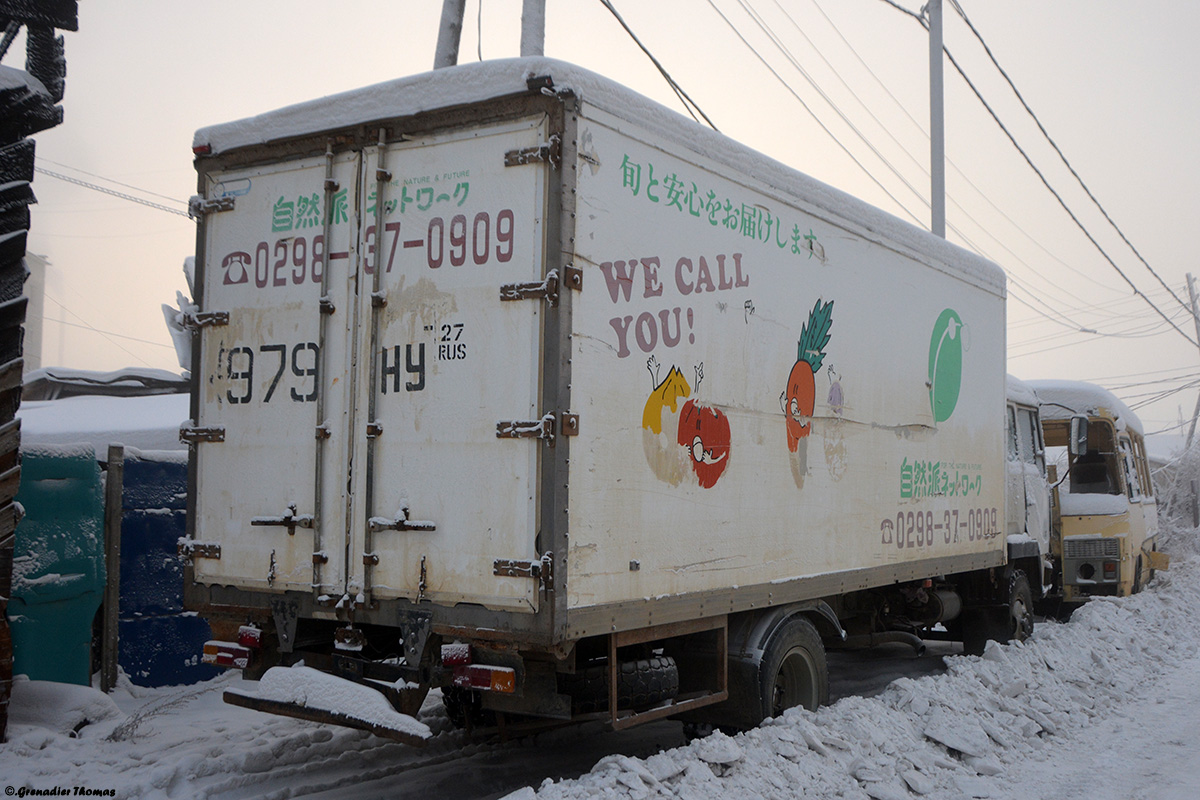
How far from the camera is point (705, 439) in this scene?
5578 mm

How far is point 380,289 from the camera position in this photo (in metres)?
5.18

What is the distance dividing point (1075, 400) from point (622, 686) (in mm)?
11340

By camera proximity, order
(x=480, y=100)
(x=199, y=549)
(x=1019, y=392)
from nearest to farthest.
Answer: (x=480, y=100) < (x=199, y=549) < (x=1019, y=392)

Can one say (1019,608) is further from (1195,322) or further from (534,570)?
(1195,322)

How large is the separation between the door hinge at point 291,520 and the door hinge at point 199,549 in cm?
41

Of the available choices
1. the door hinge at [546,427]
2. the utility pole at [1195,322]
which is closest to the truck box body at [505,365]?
the door hinge at [546,427]

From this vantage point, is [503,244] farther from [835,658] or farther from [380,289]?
[835,658]

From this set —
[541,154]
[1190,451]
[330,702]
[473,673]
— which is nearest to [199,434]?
[330,702]

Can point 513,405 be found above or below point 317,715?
above

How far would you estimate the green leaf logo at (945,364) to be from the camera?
8312 mm

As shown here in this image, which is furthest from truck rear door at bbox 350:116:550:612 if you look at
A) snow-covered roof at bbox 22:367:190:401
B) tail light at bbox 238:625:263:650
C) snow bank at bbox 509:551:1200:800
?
snow-covered roof at bbox 22:367:190:401

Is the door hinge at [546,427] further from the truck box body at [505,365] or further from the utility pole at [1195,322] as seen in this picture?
the utility pole at [1195,322]

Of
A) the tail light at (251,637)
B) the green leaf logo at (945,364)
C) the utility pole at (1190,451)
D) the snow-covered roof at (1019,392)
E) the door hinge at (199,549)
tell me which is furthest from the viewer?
the utility pole at (1190,451)

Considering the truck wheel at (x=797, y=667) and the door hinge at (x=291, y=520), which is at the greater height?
the door hinge at (x=291, y=520)
